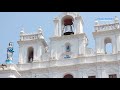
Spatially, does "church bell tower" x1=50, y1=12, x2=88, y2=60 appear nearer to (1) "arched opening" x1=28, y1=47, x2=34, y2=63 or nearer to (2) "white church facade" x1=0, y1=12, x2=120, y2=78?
(2) "white church facade" x1=0, y1=12, x2=120, y2=78

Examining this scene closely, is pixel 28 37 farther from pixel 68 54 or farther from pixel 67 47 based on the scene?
pixel 68 54

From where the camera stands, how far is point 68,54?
34.8 metres

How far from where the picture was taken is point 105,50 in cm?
3447

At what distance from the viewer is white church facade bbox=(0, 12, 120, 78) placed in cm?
3273

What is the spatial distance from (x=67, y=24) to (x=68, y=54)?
14.1ft

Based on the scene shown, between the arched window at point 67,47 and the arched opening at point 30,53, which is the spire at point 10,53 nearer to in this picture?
the arched opening at point 30,53

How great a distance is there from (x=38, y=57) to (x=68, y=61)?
3505 millimetres

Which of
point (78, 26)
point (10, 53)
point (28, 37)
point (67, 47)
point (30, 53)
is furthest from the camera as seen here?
point (30, 53)

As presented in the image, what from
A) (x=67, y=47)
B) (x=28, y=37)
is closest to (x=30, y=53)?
(x=28, y=37)

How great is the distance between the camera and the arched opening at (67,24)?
36450mm

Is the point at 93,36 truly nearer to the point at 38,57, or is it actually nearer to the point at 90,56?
the point at 90,56

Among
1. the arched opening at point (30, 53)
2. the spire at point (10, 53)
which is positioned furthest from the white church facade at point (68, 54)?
the spire at point (10, 53)

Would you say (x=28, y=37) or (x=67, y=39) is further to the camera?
(x=28, y=37)
